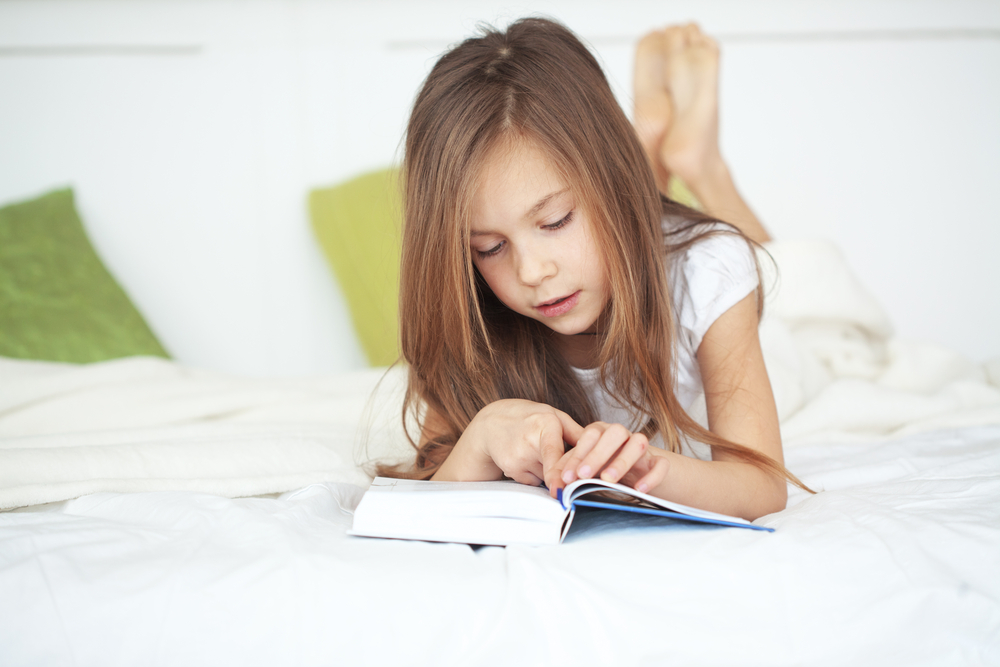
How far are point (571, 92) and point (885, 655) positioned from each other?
26.3 inches

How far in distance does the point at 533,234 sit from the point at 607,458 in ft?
1.03

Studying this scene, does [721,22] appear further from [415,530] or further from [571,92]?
[415,530]

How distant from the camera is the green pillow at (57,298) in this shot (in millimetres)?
1547

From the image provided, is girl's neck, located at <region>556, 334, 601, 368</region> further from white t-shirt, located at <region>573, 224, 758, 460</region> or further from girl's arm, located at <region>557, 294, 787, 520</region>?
girl's arm, located at <region>557, 294, 787, 520</region>

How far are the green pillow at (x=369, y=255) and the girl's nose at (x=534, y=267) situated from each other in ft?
3.29

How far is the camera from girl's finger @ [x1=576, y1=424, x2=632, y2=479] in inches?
25.1

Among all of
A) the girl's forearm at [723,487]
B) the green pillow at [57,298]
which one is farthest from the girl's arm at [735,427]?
the green pillow at [57,298]

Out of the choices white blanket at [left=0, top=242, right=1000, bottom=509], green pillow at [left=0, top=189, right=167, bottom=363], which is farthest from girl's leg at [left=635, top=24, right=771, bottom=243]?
green pillow at [left=0, top=189, right=167, bottom=363]

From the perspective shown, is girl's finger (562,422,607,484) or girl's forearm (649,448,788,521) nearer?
girl's finger (562,422,607,484)

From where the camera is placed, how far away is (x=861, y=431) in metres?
1.21

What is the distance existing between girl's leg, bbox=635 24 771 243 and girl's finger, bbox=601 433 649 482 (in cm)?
105

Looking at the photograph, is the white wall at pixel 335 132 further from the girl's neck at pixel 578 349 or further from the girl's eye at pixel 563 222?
the girl's eye at pixel 563 222

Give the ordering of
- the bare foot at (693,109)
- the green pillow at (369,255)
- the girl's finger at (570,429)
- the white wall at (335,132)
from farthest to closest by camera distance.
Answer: the white wall at (335,132) < the green pillow at (369,255) < the bare foot at (693,109) < the girl's finger at (570,429)

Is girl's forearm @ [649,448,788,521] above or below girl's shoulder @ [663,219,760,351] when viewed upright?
below
